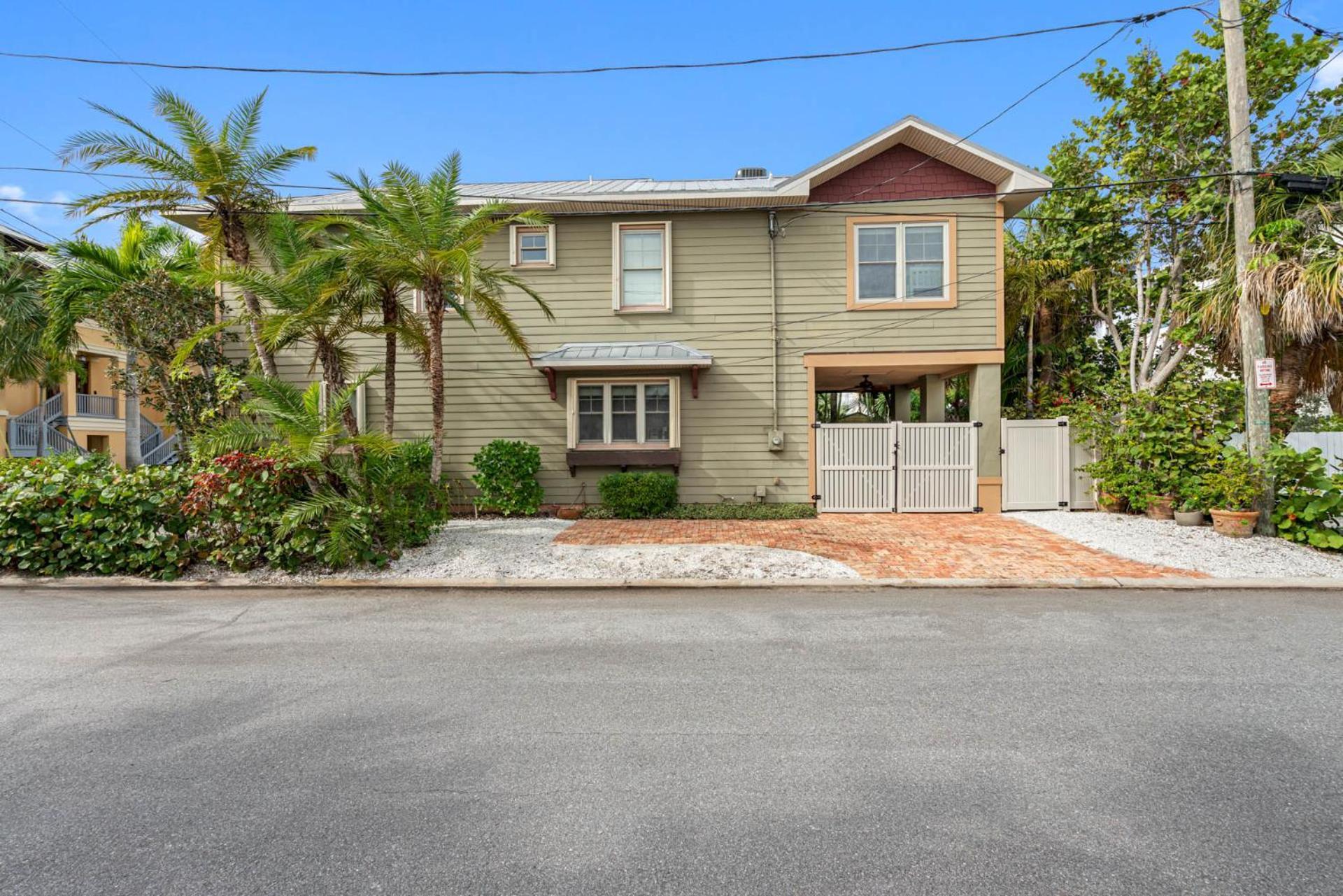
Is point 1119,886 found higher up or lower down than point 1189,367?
lower down

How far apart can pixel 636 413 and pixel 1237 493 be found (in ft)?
31.8

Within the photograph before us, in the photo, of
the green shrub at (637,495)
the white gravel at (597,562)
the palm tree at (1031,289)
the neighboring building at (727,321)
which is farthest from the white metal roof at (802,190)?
the white gravel at (597,562)

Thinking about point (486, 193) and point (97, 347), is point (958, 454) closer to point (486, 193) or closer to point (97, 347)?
point (486, 193)

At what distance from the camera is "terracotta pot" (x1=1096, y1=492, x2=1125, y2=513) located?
11945mm

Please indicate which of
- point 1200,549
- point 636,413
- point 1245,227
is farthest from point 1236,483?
point 636,413

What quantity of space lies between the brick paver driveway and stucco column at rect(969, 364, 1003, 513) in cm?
59

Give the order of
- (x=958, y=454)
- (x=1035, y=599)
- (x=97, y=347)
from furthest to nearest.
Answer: (x=97, y=347) → (x=958, y=454) → (x=1035, y=599)

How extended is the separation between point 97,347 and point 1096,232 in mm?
32970

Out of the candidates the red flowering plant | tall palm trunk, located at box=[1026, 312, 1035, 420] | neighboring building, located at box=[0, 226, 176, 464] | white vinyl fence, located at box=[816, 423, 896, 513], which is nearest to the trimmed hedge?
white vinyl fence, located at box=[816, 423, 896, 513]

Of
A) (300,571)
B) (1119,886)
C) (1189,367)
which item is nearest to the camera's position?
(1119,886)

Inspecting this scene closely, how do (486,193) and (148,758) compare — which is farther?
(486,193)

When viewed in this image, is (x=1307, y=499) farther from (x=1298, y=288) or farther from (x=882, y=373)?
(x=882, y=373)

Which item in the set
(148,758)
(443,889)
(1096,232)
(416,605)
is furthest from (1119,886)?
(1096,232)

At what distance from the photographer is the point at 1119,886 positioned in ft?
7.83
